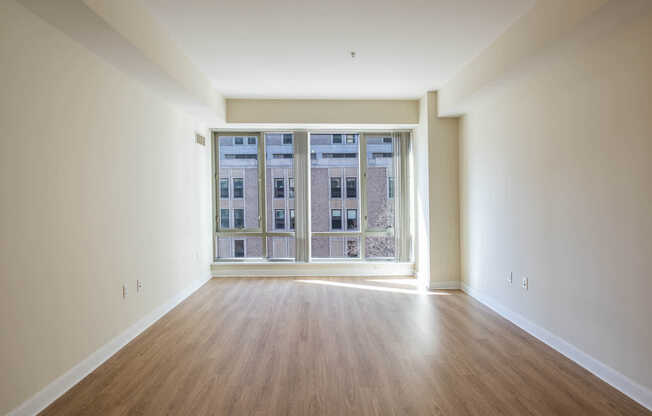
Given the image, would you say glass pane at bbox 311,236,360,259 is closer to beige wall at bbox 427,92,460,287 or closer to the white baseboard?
beige wall at bbox 427,92,460,287

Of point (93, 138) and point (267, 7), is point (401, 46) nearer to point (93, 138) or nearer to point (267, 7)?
point (267, 7)

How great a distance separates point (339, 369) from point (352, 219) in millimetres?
3981

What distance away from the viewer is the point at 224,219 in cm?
678

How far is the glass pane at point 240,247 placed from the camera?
6.77 m

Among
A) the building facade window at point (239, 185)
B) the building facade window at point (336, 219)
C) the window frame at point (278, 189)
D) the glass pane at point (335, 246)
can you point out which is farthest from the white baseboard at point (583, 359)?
the building facade window at point (239, 185)

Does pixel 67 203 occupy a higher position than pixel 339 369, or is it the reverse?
pixel 67 203

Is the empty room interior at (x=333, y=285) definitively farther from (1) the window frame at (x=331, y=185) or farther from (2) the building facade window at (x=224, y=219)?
(1) the window frame at (x=331, y=185)

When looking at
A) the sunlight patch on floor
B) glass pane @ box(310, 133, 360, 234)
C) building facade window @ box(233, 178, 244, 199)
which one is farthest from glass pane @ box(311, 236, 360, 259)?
building facade window @ box(233, 178, 244, 199)

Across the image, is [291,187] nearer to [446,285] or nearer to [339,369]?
[446,285]

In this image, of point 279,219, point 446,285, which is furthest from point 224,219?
point 446,285

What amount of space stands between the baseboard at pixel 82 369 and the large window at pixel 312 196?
2445 millimetres

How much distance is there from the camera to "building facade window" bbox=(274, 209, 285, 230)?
265 inches

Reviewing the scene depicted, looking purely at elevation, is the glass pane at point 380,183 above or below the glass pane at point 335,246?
above

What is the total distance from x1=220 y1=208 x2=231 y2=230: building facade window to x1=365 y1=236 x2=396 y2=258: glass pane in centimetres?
248
